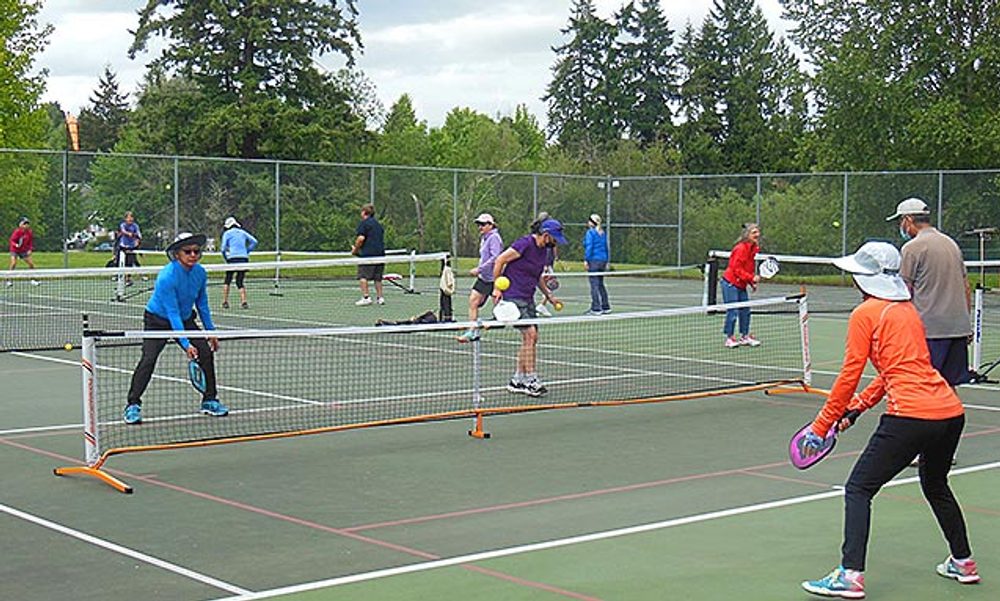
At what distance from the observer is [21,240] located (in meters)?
32.6

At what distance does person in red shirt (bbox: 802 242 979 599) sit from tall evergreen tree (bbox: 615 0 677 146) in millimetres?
82096

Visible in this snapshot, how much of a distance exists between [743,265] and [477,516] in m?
11.0

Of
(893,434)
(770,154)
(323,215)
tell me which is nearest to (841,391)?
(893,434)

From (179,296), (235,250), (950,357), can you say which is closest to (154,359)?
(179,296)

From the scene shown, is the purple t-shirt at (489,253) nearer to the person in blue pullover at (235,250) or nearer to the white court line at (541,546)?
the person in blue pullover at (235,250)

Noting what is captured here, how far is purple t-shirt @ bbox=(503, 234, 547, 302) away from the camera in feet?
49.1

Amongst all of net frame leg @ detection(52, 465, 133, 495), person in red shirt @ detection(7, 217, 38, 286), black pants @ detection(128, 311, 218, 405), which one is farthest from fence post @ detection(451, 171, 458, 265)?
net frame leg @ detection(52, 465, 133, 495)

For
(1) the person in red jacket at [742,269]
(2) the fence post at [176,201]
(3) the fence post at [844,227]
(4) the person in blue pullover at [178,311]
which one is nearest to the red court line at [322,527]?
(4) the person in blue pullover at [178,311]

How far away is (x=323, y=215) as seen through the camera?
128 feet

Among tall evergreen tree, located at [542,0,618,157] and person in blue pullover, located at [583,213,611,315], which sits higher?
tall evergreen tree, located at [542,0,618,157]

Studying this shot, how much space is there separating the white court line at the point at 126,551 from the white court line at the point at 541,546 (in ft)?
0.78

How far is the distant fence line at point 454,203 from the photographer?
35156 mm

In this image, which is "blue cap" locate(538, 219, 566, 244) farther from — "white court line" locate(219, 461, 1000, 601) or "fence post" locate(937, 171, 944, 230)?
"fence post" locate(937, 171, 944, 230)

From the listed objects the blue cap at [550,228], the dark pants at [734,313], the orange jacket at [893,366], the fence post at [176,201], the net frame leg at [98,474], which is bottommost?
the net frame leg at [98,474]
